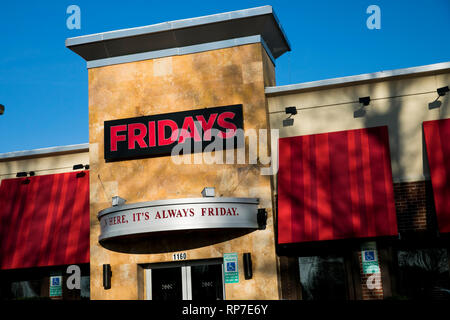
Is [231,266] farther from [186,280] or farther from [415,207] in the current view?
[415,207]

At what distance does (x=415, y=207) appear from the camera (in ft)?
48.0

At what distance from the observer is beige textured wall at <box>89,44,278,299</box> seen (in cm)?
1512

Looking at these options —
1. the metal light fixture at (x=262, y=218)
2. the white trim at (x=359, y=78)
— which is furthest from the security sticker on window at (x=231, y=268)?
the white trim at (x=359, y=78)

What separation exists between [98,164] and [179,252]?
156 inches

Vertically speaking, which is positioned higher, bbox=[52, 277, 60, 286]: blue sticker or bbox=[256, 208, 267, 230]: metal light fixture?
bbox=[256, 208, 267, 230]: metal light fixture

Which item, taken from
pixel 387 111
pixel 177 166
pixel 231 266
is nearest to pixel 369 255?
pixel 231 266

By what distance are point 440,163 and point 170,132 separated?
26.1ft

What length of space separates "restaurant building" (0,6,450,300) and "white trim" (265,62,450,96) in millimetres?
41

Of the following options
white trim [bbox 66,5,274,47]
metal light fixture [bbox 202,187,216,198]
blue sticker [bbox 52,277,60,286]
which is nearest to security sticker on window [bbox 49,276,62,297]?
blue sticker [bbox 52,277,60,286]

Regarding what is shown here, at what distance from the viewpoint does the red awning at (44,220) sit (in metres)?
17.1

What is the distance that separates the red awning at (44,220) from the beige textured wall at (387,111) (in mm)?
7340

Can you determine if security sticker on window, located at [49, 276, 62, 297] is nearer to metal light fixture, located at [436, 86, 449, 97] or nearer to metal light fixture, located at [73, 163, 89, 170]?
metal light fixture, located at [73, 163, 89, 170]

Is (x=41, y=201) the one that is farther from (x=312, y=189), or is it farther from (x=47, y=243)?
(x=312, y=189)

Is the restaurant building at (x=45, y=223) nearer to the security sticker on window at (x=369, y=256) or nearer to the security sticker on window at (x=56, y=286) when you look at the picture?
the security sticker on window at (x=56, y=286)
